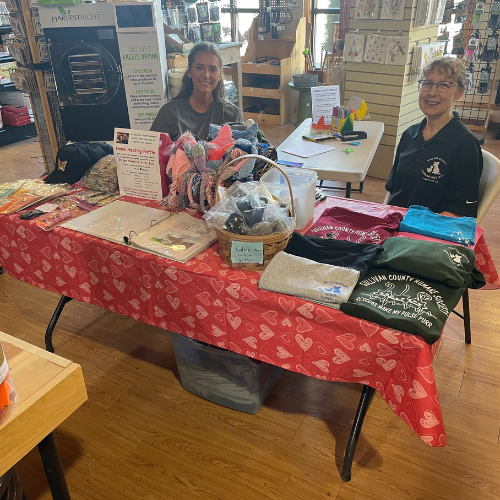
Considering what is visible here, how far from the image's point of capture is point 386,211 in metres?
1.82

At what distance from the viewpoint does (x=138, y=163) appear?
1.93 m

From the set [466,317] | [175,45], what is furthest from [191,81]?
[466,317]

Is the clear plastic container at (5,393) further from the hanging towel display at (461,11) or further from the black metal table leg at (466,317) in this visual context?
the hanging towel display at (461,11)

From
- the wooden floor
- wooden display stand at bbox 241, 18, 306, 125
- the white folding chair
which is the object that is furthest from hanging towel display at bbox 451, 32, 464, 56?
the wooden floor

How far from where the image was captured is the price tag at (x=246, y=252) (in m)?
1.40

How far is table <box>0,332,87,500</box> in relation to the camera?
2.98 ft

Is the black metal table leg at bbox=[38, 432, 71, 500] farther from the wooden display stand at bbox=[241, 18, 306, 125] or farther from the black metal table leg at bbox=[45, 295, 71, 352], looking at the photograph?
the wooden display stand at bbox=[241, 18, 306, 125]

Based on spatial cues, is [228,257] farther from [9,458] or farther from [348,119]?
[348,119]

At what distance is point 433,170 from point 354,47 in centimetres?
232

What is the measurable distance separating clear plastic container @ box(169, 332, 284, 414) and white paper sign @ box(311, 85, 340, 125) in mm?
1727

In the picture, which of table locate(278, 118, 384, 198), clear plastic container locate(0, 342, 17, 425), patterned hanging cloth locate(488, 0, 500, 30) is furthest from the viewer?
patterned hanging cloth locate(488, 0, 500, 30)

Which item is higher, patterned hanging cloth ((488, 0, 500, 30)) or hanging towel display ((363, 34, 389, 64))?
patterned hanging cloth ((488, 0, 500, 30))

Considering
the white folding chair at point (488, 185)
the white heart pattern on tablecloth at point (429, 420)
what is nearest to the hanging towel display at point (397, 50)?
the white folding chair at point (488, 185)

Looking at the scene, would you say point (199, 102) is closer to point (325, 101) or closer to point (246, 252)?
point (325, 101)
